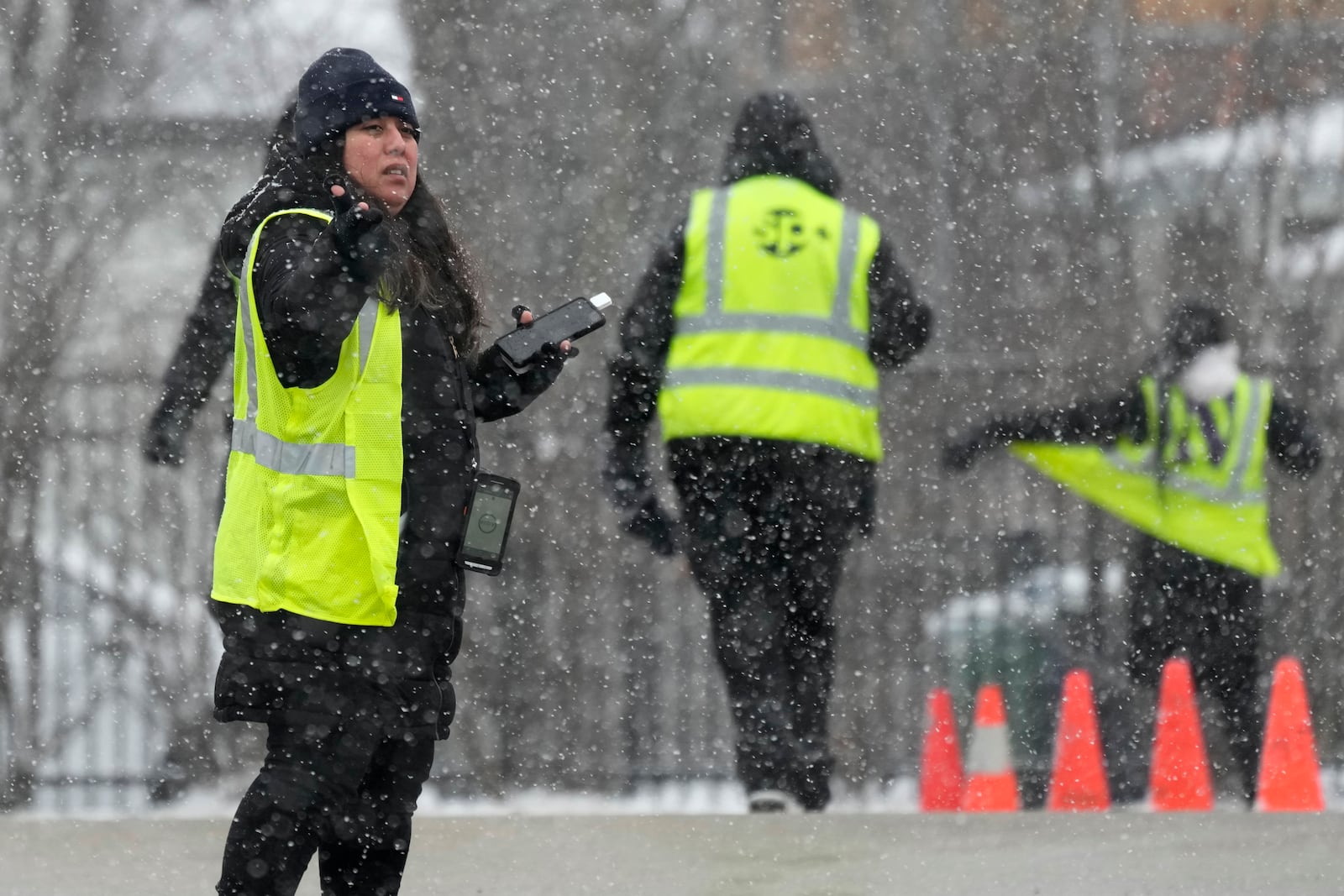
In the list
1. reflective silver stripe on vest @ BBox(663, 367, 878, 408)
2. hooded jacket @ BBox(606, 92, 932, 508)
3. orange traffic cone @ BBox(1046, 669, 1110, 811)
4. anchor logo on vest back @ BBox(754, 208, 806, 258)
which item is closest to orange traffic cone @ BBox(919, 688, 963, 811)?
orange traffic cone @ BBox(1046, 669, 1110, 811)

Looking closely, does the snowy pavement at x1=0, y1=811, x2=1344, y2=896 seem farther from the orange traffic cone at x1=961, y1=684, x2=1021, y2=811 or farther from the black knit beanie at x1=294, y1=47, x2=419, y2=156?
the black knit beanie at x1=294, y1=47, x2=419, y2=156

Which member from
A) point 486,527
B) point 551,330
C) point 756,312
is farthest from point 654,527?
point 486,527

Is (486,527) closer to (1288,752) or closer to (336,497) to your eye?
(336,497)

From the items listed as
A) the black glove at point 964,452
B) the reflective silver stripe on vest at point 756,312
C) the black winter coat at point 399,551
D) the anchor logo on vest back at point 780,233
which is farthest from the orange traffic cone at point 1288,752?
the black winter coat at point 399,551

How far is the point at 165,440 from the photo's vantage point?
147 inches

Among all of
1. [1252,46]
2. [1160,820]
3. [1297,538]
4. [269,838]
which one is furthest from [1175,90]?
[269,838]

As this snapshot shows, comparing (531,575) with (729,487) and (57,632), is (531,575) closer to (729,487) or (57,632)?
(57,632)

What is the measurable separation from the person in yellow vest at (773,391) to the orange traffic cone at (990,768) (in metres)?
1.29

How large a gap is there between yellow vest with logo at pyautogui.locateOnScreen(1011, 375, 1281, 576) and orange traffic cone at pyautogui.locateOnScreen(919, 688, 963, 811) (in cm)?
80

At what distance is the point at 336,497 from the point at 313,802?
1.32ft

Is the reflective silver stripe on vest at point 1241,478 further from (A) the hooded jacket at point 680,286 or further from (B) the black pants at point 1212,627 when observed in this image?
(A) the hooded jacket at point 680,286

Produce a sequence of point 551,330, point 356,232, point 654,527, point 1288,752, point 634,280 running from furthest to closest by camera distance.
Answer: point 634,280 → point 1288,752 → point 654,527 → point 551,330 → point 356,232

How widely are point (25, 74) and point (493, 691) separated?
228 cm

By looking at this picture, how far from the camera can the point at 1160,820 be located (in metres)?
4.13
